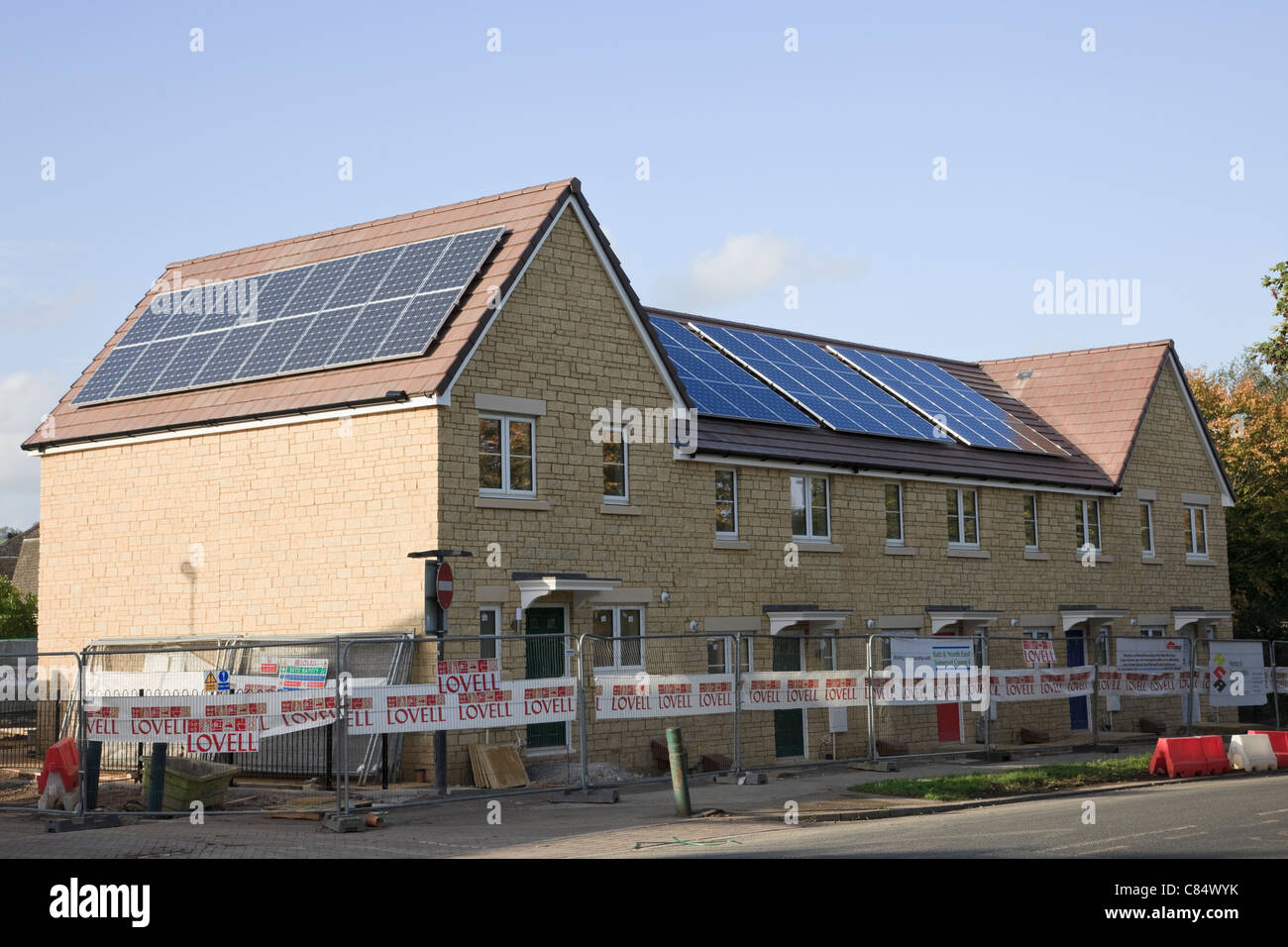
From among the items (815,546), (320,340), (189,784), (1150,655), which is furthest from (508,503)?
(1150,655)

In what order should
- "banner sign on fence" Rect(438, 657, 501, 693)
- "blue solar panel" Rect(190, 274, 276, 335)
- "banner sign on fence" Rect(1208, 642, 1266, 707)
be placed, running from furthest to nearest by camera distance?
"banner sign on fence" Rect(1208, 642, 1266, 707)
"blue solar panel" Rect(190, 274, 276, 335)
"banner sign on fence" Rect(438, 657, 501, 693)

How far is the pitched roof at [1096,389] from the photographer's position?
37.8 m

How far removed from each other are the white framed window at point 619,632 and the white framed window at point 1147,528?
17.7m

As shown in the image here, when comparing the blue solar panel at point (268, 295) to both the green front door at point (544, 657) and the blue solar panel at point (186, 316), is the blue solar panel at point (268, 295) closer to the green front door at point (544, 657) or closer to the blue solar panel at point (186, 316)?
the blue solar panel at point (186, 316)

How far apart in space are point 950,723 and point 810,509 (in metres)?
6.14

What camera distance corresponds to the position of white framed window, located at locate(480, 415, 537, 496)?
2330 cm

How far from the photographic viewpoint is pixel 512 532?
23.3m

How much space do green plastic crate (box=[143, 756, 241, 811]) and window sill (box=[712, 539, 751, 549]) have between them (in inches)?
413

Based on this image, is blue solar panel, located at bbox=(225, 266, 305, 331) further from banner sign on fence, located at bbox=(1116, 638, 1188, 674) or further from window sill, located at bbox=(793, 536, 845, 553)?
banner sign on fence, located at bbox=(1116, 638, 1188, 674)

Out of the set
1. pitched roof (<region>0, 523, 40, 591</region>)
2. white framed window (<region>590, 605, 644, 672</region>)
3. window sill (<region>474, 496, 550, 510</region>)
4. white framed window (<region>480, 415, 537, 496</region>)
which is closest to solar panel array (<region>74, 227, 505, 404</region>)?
white framed window (<region>480, 415, 537, 496</region>)

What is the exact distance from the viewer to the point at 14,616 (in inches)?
2115

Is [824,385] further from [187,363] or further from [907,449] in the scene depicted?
[187,363]
